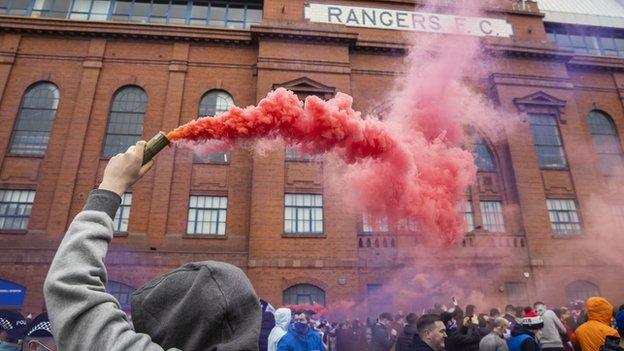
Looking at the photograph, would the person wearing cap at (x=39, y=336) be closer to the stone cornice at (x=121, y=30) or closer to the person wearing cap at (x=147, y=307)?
the person wearing cap at (x=147, y=307)

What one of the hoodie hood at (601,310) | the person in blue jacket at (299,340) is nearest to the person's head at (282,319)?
the person in blue jacket at (299,340)

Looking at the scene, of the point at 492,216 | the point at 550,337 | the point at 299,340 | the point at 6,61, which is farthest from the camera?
the point at 492,216

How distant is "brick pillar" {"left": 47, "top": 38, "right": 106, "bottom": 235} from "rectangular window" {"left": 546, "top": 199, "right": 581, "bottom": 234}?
876 inches

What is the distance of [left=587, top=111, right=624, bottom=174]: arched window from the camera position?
20.9 m

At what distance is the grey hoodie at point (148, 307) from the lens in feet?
3.76

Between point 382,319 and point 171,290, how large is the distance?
1117 centimetres

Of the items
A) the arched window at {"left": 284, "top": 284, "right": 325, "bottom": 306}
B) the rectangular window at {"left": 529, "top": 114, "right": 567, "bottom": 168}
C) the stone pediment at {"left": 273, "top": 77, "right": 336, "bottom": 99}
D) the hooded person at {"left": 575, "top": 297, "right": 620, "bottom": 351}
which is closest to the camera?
the hooded person at {"left": 575, "top": 297, "right": 620, "bottom": 351}

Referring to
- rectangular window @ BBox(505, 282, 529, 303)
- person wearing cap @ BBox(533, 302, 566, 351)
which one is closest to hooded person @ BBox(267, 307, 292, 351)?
person wearing cap @ BBox(533, 302, 566, 351)

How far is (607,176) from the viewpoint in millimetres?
20547

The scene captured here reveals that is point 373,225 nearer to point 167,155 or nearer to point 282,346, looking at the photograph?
point 167,155

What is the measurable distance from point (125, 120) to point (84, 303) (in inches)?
773

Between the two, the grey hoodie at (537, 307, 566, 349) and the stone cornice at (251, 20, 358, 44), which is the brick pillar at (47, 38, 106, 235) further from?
A: the grey hoodie at (537, 307, 566, 349)

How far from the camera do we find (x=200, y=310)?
1.18m

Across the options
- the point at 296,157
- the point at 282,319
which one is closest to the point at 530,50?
the point at 296,157
